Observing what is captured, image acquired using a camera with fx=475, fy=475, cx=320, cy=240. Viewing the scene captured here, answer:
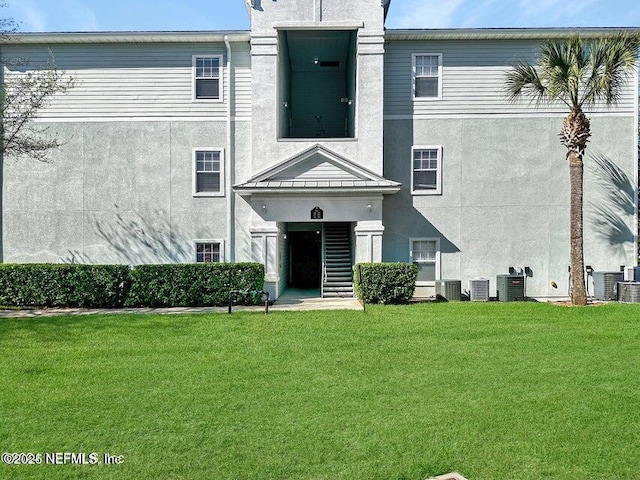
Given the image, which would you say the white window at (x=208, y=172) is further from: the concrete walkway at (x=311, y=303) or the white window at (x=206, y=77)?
the concrete walkway at (x=311, y=303)

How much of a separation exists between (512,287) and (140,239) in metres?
13.3

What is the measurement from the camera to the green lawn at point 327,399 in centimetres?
464

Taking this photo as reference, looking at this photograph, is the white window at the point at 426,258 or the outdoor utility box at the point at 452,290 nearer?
the outdoor utility box at the point at 452,290

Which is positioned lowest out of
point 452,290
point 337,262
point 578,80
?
point 452,290

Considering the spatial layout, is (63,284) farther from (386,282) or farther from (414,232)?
(414,232)

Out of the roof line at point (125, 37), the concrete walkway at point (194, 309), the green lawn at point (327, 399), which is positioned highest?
the roof line at point (125, 37)

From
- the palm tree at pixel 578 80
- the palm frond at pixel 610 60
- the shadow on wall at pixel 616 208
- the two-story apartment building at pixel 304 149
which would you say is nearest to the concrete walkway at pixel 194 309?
the two-story apartment building at pixel 304 149

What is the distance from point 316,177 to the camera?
643 inches

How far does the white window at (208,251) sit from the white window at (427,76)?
356 inches

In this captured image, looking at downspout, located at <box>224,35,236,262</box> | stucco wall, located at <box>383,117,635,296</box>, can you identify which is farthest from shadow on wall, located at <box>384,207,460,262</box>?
downspout, located at <box>224,35,236,262</box>

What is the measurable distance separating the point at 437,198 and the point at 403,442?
43.2 feet

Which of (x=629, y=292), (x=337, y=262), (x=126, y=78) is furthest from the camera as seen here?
(x=337, y=262)

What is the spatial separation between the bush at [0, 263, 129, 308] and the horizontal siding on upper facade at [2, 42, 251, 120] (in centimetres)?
635

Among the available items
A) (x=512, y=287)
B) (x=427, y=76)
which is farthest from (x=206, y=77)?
(x=512, y=287)
